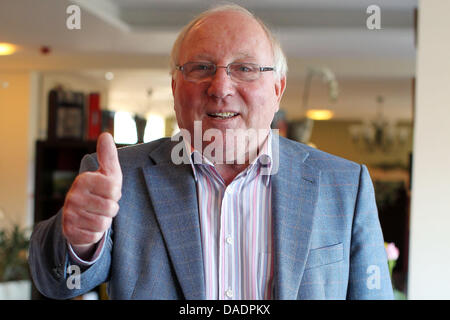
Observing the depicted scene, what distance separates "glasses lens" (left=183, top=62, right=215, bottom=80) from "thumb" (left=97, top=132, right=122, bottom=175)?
22 centimetres

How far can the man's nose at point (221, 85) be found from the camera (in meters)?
0.85

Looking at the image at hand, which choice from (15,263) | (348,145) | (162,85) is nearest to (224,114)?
(15,263)

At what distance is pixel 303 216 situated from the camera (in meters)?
0.88

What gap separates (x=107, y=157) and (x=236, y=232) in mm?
280

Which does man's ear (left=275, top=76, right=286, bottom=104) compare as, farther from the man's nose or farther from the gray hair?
the man's nose

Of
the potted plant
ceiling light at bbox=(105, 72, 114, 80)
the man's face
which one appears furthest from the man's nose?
ceiling light at bbox=(105, 72, 114, 80)

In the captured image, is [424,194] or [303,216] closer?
[303,216]

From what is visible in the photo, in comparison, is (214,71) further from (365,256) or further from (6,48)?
(6,48)

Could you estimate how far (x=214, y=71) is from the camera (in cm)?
87

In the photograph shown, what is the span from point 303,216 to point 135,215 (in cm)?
26

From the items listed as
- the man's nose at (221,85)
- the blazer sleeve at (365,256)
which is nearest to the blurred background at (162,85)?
the man's nose at (221,85)
